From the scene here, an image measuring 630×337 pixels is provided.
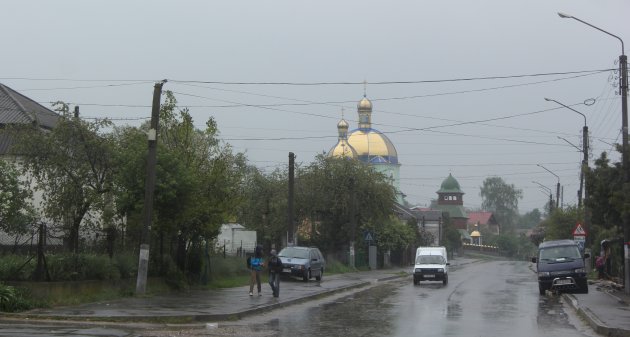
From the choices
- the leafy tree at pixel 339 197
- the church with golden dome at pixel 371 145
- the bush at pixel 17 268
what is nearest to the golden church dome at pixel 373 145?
the church with golden dome at pixel 371 145

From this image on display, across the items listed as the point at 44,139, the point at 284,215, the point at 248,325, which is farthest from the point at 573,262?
the point at 284,215

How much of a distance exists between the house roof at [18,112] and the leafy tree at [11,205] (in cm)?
1135

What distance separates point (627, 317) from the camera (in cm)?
1914

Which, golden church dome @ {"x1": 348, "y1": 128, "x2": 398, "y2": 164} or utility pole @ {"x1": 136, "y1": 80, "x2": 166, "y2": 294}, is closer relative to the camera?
utility pole @ {"x1": 136, "y1": 80, "x2": 166, "y2": 294}

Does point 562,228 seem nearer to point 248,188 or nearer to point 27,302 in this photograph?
point 248,188

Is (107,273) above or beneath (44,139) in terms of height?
beneath

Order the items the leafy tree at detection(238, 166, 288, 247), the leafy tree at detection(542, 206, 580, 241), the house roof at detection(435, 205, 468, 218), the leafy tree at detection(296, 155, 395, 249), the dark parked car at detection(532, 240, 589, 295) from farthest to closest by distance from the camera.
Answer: the house roof at detection(435, 205, 468, 218), the leafy tree at detection(542, 206, 580, 241), the leafy tree at detection(296, 155, 395, 249), the leafy tree at detection(238, 166, 288, 247), the dark parked car at detection(532, 240, 589, 295)

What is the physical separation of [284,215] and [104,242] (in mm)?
29861

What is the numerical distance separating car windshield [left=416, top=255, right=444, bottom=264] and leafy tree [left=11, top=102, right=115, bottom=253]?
17.8 m

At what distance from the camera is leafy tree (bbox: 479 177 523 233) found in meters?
181

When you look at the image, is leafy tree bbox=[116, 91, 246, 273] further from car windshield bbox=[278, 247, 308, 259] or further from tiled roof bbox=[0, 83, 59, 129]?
tiled roof bbox=[0, 83, 59, 129]

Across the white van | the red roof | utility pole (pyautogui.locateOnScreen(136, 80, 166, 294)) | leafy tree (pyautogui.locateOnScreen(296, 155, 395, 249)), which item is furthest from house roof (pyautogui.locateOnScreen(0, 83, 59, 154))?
the red roof

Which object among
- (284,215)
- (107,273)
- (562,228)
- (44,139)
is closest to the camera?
(107,273)

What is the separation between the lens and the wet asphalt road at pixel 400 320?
15719 millimetres
